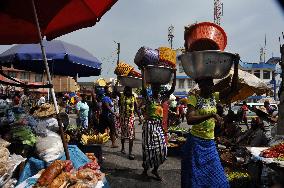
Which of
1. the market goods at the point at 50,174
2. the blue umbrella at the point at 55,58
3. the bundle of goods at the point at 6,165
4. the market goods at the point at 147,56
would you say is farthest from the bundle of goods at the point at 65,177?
the blue umbrella at the point at 55,58

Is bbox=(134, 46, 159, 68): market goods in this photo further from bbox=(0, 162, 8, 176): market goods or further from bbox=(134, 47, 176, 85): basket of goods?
bbox=(0, 162, 8, 176): market goods

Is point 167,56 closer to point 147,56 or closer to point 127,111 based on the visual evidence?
point 147,56

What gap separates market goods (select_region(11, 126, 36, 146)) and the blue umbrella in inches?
153

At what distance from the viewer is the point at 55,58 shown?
865cm

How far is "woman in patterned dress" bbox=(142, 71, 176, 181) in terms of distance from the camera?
6812mm

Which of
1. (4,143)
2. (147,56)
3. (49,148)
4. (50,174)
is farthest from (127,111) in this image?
(50,174)

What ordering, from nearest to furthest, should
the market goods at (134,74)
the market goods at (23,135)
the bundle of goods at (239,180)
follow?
1. the market goods at (23,135)
2. the bundle of goods at (239,180)
3. the market goods at (134,74)

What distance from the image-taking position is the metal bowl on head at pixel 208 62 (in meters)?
4.19

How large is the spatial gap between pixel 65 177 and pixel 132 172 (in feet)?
12.1

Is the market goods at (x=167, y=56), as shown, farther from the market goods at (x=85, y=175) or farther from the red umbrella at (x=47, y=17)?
the market goods at (x=85, y=175)

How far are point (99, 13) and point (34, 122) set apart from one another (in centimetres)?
205

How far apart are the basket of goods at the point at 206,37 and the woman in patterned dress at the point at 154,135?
2.23m

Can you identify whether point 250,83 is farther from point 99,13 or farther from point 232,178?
point 99,13

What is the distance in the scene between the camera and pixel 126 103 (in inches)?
374
